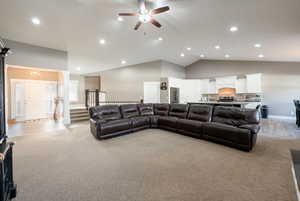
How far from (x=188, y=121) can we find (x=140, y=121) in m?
1.66

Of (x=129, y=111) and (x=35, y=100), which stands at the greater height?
(x=35, y=100)

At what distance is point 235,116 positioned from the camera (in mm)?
3928

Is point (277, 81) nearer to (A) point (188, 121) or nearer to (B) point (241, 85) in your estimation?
(B) point (241, 85)

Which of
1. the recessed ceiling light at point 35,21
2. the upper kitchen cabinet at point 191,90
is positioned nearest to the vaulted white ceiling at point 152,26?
the recessed ceiling light at point 35,21

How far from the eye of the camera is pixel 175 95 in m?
8.73

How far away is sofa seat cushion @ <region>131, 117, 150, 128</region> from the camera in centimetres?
481

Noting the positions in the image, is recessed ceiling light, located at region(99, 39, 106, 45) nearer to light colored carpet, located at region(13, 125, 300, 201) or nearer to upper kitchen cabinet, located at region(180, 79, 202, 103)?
light colored carpet, located at region(13, 125, 300, 201)

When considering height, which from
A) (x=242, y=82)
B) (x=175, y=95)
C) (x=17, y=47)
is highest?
(x=17, y=47)

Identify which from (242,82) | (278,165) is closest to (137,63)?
(242,82)

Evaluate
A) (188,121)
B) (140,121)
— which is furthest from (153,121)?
(188,121)

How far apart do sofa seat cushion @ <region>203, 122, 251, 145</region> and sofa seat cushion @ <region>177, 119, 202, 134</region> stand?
179 millimetres

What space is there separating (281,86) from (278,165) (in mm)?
6955

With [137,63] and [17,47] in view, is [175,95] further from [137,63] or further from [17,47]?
[17,47]

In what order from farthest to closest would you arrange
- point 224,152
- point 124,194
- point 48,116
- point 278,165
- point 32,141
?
point 48,116 → point 32,141 → point 224,152 → point 278,165 → point 124,194
